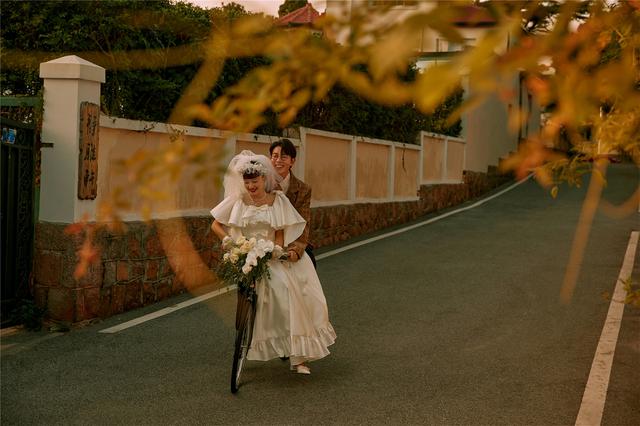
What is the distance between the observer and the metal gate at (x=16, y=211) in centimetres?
869

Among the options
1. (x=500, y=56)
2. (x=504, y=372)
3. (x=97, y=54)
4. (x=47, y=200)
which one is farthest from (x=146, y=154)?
(x=97, y=54)

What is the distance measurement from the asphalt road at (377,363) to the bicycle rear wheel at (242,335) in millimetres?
145

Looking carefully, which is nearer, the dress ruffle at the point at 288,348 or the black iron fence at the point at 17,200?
the dress ruffle at the point at 288,348

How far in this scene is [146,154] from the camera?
1737mm

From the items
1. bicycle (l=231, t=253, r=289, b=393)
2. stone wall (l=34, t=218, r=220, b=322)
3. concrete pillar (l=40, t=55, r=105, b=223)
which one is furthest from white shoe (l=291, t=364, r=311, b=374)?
concrete pillar (l=40, t=55, r=105, b=223)

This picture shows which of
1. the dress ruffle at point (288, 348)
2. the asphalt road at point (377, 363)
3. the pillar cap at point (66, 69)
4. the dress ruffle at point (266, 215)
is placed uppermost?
the pillar cap at point (66, 69)

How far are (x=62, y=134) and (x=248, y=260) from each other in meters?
3.43

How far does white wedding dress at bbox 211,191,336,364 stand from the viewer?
6875 millimetres

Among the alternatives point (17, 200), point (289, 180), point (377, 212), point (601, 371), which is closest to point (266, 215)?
point (289, 180)

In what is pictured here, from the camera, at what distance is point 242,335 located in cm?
663

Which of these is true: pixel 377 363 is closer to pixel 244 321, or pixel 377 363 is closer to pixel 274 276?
pixel 274 276

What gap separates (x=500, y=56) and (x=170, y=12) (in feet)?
34.5

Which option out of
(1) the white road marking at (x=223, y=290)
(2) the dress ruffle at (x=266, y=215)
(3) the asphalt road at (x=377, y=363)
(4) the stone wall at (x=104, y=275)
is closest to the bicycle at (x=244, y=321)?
(3) the asphalt road at (x=377, y=363)

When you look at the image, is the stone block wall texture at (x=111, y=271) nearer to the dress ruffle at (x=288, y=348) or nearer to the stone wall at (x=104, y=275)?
the stone wall at (x=104, y=275)
